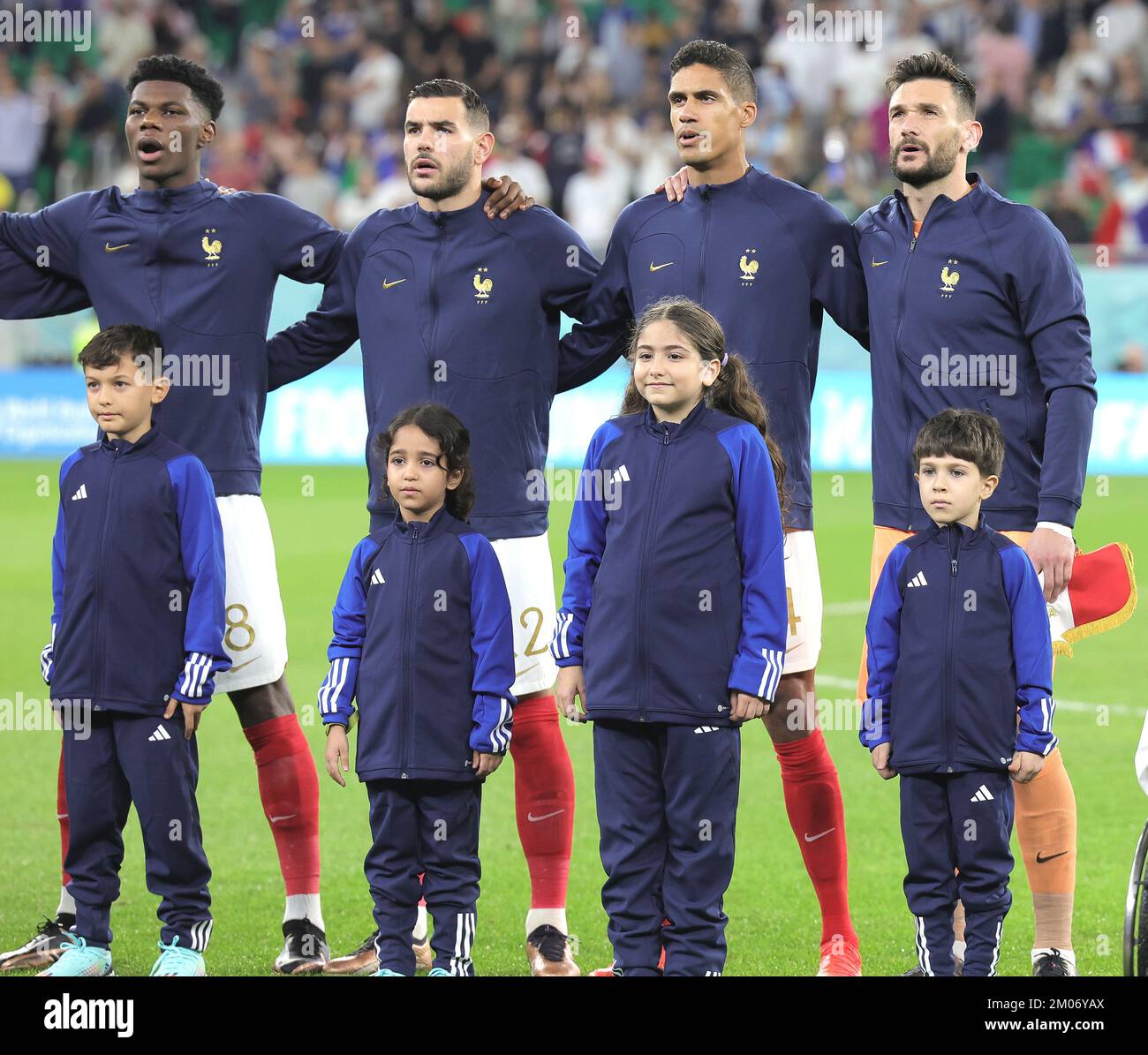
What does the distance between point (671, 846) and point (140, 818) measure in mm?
1515

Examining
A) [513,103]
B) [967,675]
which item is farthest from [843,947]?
[513,103]

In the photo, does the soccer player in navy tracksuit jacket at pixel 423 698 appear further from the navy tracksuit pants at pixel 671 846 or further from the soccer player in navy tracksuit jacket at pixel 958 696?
the soccer player in navy tracksuit jacket at pixel 958 696

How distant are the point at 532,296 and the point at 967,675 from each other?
5.85 ft

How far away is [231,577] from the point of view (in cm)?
530

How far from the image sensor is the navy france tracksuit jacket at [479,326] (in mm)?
5211

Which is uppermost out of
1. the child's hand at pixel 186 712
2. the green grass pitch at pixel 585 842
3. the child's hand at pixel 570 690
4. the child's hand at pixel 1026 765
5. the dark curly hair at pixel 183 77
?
the dark curly hair at pixel 183 77

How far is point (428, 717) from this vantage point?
180 inches

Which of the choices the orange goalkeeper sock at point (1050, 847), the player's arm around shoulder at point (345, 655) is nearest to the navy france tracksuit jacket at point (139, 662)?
the player's arm around shoulder at point (345, 655)

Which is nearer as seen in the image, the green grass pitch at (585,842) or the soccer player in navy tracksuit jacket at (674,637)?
the soccer player in navy tracksuit jacket at (674,637)

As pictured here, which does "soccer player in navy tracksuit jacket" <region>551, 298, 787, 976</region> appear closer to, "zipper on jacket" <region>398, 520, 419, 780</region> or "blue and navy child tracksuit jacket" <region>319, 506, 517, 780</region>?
"blue and navy child tracksuit jacket" <region>319, 506, 517, 780</region>

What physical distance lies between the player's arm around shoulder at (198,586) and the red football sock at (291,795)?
20.2 inches

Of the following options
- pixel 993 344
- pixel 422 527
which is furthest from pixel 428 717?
pixel 993 344

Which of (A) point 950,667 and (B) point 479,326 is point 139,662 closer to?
(B) point 479,326
